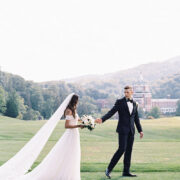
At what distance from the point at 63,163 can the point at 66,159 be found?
9 centimetres

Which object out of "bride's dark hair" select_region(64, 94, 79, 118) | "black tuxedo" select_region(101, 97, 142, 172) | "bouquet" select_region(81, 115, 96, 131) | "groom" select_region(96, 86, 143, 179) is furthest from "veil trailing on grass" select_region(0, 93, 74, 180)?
A: "black tuxedo" select_region(101, 97, 142, 172)

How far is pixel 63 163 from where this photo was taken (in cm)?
764

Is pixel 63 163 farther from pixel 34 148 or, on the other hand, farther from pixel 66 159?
pixel 34 148

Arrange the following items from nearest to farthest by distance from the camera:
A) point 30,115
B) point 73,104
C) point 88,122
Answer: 1. point 73,104
2. point 88,122
3. point 30,115

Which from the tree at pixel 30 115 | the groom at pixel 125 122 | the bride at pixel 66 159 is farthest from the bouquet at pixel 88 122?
the tree at pixel 30 115

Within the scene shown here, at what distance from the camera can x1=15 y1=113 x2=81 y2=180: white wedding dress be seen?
24.8 ft

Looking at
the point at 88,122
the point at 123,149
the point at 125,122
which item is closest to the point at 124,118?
the point at 125,122

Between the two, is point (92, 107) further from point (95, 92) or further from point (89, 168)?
point (89, 168)

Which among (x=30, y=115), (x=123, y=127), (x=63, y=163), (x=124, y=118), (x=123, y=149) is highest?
(x=30, y=115)

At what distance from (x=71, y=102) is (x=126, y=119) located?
1.19 m

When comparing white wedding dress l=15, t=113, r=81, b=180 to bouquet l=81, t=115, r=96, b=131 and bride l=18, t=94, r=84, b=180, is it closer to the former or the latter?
bride l=18, t=94, r=84, b=180

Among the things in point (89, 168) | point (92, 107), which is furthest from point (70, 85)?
point (89, 168)

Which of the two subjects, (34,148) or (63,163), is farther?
(34,148)

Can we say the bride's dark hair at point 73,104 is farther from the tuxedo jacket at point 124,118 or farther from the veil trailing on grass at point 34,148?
the tuxedo jacket at point 124,118
